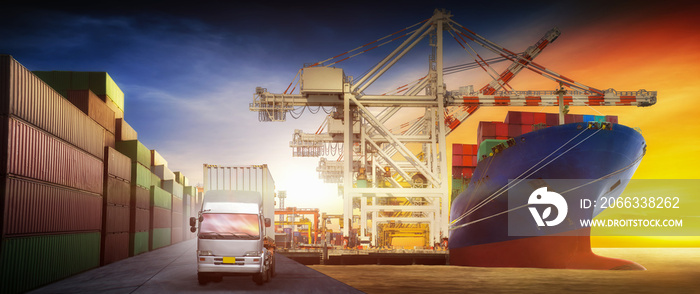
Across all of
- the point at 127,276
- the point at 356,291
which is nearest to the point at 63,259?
the point at 127,276

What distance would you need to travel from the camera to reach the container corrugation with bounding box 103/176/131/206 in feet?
104

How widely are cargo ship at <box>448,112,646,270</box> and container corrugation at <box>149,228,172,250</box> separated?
28496mm

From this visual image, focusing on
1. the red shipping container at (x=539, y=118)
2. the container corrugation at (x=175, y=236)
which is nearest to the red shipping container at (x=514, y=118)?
the red shipping container at (x=539, y=118)

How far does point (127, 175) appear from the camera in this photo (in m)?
37.7

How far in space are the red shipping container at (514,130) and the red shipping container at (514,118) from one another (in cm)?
36

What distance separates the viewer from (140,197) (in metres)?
42.2

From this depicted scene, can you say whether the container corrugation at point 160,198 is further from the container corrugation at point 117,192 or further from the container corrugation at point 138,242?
the container corrugation at point 117,192

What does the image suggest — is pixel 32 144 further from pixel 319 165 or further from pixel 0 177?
pixel 319 165

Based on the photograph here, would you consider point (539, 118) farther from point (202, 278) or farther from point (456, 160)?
point (202, 278)

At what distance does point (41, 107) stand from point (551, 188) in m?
24.8

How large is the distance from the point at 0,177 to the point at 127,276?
7.58m

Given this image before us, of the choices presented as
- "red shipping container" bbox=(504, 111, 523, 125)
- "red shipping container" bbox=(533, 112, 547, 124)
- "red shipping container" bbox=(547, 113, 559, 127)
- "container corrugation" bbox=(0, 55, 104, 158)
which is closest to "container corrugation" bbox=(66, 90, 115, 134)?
"container corrugation" bbox=(0, 55, 104, 158)

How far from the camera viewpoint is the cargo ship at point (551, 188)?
101 ft

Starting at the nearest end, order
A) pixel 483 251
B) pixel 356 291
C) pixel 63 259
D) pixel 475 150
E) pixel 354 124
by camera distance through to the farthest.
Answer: pixel 356 291, pixel 63 259, pixel 483 251, pixel 354 124, pixel 475 150
